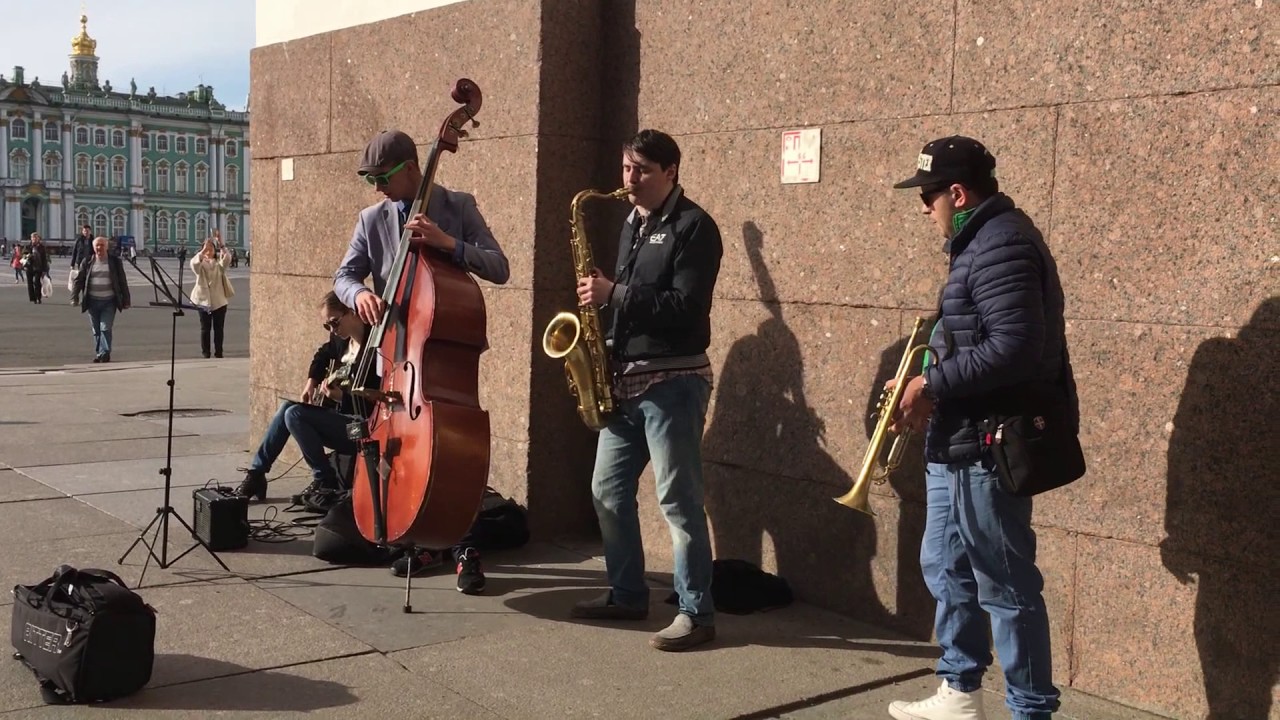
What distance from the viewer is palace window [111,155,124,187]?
441ft

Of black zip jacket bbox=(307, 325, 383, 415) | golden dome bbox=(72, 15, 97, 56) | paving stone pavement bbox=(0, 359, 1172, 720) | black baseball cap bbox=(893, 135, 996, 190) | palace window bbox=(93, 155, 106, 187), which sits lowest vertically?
paving stone pavement bbox=(0, 359, 1172, 720)

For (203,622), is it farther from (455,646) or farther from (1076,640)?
(1076,640)

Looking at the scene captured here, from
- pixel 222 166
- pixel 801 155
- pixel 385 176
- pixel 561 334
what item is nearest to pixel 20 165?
pixel 222 166

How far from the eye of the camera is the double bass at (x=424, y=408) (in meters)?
4.91

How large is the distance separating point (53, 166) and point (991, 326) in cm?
14311

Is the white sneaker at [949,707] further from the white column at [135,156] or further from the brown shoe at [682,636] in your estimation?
the white column at [135,156]

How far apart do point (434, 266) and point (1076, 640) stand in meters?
2.72

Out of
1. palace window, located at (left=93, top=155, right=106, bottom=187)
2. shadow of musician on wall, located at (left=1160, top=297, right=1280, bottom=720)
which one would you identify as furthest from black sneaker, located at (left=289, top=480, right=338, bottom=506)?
palace window, located at (left=93, top=155, right=106, bottom=187)

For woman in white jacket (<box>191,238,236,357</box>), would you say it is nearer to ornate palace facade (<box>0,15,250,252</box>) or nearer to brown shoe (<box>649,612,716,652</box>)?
brown shoe (<box>649,612,716,652</box>)

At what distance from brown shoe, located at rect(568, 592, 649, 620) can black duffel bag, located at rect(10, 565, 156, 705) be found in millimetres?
1656

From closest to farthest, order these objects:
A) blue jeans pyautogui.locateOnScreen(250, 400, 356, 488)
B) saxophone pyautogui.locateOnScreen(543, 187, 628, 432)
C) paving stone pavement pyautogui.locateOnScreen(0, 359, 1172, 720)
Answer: paving stone pavement pyautogui.locateOnScreen(0, 359, 1172, 720) < saxophone pyautogui.locateOnScreen(543, 187, 628, 432) < blue jeans pyautogui.locateOnScreen(250, 400, 356, 488)

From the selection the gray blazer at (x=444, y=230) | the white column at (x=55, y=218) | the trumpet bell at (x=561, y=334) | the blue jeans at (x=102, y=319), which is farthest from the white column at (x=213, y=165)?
the trumpet bell at (x=561, y=334)

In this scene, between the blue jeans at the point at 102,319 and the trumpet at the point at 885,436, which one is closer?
the trumpet at the point at 885,436

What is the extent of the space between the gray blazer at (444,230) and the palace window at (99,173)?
139865 millimetres
